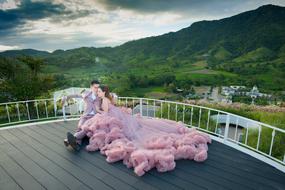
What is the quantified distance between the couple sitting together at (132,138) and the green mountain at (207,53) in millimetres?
12687

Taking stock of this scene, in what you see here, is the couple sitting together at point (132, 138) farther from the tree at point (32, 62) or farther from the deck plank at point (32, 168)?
the tree at point (32, 62)

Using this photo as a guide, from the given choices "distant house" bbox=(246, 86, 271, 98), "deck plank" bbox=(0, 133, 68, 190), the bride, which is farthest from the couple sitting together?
"distant house" bbox=(246, 86, 271, 98)

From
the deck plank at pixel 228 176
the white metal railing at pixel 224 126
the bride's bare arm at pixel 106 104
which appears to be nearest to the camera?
the deck plank at pixel 228 176

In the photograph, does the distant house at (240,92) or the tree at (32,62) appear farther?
the distant house at (240,92)

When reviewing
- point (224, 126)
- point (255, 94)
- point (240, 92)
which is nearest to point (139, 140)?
point (224, 126)

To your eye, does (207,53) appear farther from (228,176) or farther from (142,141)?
(228,176)

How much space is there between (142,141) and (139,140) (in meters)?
0.06

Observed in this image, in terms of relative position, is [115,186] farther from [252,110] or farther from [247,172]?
[252,110]

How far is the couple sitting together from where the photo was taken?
2.25 metres

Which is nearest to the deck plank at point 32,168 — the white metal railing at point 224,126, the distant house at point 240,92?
the white metal railing at point 224,126

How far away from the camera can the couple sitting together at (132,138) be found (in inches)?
88.7

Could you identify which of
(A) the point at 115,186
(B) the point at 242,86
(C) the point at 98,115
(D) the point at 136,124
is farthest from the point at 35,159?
(B) the point at 242,86

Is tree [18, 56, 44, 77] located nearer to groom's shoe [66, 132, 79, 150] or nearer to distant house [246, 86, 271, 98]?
groom's shoe [66, 132, 79, 150]

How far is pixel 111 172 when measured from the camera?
2.19m
